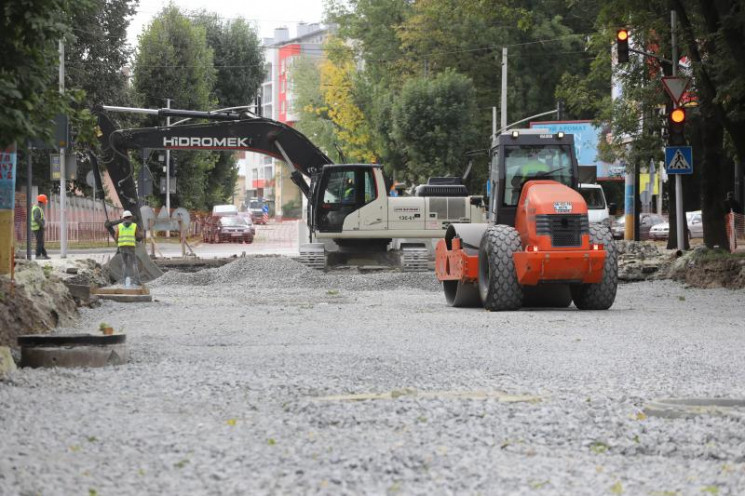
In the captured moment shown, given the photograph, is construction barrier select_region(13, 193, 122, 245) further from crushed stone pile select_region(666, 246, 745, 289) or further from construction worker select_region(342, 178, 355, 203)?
crushed stone pile select_region(666, 246, 745, 289)

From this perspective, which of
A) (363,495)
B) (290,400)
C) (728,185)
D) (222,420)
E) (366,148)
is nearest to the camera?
(363,495)

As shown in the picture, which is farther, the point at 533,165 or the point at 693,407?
the point at 533,165

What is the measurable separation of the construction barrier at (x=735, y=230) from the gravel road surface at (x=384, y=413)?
57.9 feet

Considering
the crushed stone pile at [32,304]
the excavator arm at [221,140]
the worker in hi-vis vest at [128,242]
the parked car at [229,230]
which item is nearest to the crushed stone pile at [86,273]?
the worker in hi-vis vest at [128,242]

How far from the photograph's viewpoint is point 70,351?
11930mm

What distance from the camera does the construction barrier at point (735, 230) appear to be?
1352 inches

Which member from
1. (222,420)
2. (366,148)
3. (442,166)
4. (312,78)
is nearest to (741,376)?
(222,420)

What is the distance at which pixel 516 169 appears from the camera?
68.3 ft

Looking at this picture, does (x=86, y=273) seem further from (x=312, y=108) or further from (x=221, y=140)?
(x=312, y=108)

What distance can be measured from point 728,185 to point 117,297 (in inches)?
1238

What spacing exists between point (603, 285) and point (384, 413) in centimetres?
1140

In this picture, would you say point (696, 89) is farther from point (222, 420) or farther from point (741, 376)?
point (222, 420)

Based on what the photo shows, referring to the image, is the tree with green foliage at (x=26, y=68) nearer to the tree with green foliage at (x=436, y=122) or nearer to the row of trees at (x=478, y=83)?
the row of trees at (x=478, y=83)

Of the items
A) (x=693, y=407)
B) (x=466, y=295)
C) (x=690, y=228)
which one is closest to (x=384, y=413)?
(x=693, y=407)
